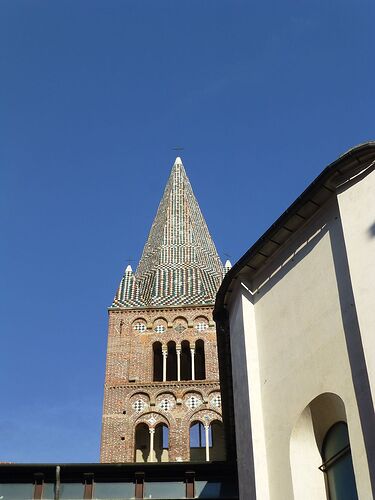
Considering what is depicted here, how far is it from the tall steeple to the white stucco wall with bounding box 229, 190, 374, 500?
2810 cm

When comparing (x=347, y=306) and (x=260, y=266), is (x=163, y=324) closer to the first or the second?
(x=260, y=266)

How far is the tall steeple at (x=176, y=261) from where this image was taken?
42.8m

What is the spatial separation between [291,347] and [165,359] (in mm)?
27493

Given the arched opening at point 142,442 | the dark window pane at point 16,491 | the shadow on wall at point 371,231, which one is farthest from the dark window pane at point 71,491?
the arched opening at point 142,442

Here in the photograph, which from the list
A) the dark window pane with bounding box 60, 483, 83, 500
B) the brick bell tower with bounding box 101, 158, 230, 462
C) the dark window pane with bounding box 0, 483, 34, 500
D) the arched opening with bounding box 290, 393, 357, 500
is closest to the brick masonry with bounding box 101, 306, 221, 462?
the brick bell tower with bounding box 101, 158, 230, 462

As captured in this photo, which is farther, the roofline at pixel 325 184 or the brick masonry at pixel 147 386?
the brick masonry at pixel 147 386

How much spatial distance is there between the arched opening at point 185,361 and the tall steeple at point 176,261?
238 centimetres

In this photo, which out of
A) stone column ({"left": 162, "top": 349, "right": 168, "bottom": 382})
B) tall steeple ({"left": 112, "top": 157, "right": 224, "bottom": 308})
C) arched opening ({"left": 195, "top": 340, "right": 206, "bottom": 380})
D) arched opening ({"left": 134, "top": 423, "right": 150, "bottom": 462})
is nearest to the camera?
arched opening ({"left": 134, "top": 423, "right": 150, "bottom": 462})

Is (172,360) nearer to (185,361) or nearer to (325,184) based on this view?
(185,361)

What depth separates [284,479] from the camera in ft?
40.1

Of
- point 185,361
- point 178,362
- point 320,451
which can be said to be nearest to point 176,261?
point 185,361

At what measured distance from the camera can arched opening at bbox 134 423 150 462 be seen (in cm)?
3722

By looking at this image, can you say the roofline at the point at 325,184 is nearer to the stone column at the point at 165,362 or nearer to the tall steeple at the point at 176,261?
the stone column at the point at 165,362

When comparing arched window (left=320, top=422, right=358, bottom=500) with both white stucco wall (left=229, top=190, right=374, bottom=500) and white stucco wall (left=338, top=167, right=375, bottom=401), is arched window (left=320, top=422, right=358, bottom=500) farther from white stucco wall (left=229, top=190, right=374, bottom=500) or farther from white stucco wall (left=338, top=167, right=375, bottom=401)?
white stucco wall (left=338, top=167, right=375, bottom=401)
